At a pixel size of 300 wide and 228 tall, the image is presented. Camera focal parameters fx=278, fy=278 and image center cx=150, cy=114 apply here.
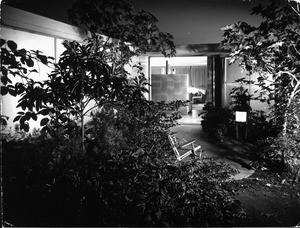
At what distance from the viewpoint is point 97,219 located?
326 centimetres

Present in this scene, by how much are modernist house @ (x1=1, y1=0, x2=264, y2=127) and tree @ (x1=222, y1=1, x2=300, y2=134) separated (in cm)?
319

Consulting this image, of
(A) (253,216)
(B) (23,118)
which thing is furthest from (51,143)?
(A) (253,216)

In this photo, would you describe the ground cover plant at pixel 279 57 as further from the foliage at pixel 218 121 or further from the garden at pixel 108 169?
the foliage at pixel 218 121

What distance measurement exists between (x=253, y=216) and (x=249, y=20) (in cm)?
593

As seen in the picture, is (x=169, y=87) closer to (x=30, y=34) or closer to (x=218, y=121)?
(x=218, y=121)

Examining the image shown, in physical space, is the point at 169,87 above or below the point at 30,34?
below

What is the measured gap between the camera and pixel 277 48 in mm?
5363

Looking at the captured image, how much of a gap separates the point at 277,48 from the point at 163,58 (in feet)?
24.3

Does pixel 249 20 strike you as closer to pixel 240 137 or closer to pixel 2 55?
pixel 240 137

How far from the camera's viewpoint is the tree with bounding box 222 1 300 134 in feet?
16.2

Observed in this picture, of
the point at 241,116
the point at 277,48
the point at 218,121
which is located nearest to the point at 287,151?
the point at 277,48

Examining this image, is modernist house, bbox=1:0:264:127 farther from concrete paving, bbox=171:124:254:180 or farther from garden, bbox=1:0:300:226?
concrete paving, bbox=171:124:254:180

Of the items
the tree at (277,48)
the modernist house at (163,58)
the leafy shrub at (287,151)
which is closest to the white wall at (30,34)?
the modernist house at (163,58)

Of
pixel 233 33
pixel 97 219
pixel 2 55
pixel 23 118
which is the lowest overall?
pixel 97 219
